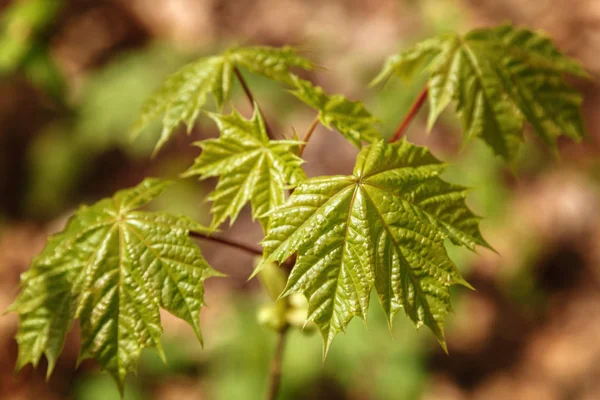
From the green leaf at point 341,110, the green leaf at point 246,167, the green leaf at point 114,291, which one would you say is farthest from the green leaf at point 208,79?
the green leaf at point 114,291

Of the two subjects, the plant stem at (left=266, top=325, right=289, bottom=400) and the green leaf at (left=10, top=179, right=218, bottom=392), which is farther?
the plant stem at (left=266, top=325, right=289, bottom=400)

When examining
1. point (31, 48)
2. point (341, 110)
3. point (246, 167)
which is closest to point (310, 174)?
point (31, 48)

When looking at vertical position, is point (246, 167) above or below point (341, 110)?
below

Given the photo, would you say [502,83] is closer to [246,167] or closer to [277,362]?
[246,167]

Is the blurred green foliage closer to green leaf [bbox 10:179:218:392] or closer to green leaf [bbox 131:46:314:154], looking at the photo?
green leaf [bbox 131:46:314:154]

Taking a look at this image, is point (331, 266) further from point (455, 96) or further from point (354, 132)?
point (455, 96)

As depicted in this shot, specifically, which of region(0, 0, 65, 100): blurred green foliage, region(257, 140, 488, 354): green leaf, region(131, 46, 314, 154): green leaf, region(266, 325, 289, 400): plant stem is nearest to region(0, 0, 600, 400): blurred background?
region(0, 0, 65, 100): blurred green foliage
